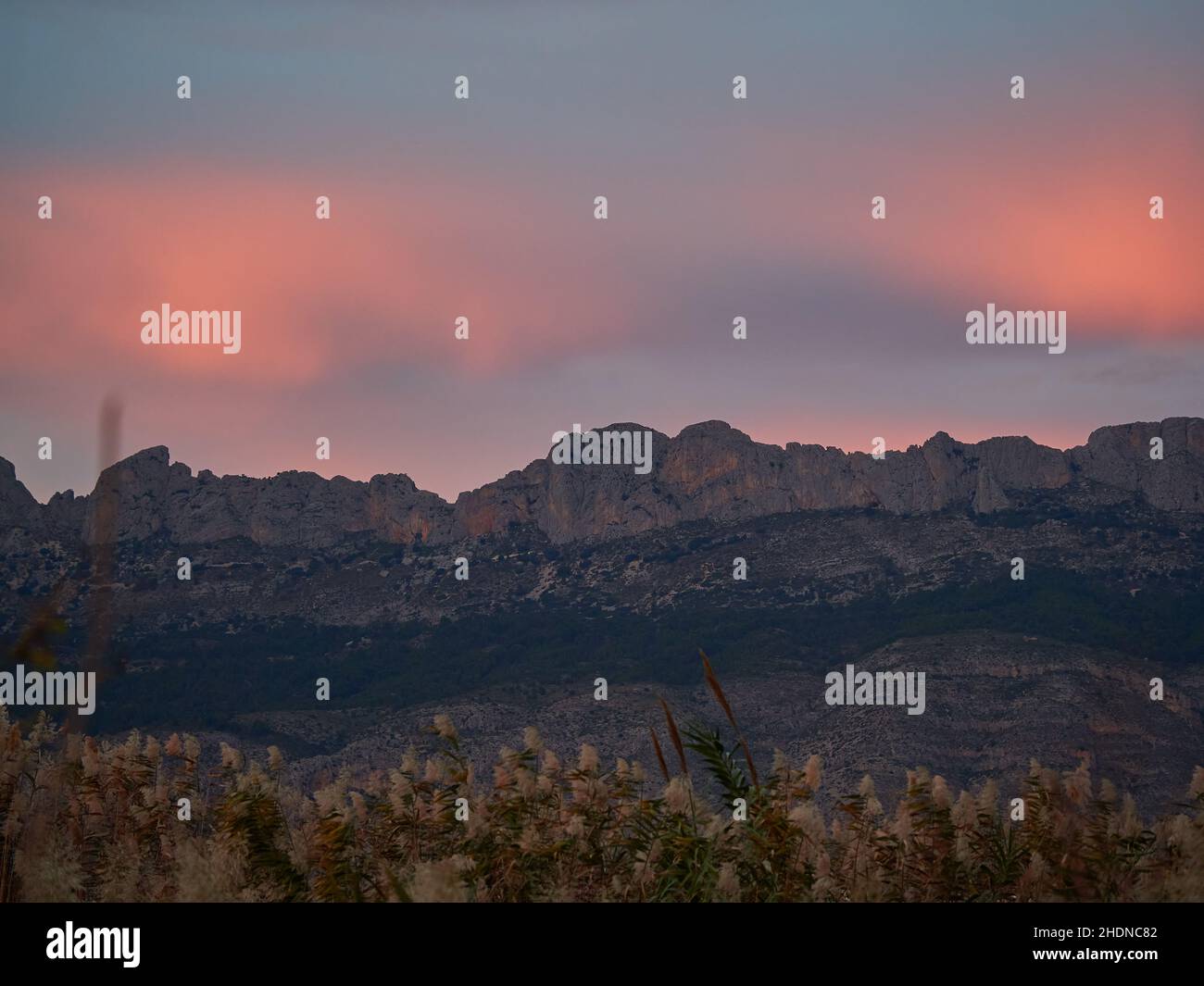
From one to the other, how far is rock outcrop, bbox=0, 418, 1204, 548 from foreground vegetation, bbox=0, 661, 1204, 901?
133 m

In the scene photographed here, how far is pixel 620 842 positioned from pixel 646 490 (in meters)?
143

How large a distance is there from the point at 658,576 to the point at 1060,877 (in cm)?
12851

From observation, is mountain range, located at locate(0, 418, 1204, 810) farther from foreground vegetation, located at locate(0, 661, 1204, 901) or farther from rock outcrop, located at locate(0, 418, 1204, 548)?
foreground vegetation, located at locate(0, 661, 1204, 901)

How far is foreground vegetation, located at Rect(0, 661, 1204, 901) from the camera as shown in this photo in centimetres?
693

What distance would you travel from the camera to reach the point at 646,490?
5930 inches

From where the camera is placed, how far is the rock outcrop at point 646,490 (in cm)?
14200

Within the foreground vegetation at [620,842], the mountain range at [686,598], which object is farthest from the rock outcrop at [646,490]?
the foreground vegetation at [620,842]

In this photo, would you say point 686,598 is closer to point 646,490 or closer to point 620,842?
point 646,490

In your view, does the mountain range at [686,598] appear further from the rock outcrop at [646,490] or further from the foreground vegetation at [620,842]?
the foreground vegetation at [620,842]

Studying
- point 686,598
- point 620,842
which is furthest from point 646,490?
point 620,842

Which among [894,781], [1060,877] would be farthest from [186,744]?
[894,781]

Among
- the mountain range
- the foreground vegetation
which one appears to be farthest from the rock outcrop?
the foreground vegetation

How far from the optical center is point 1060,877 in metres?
7.32
